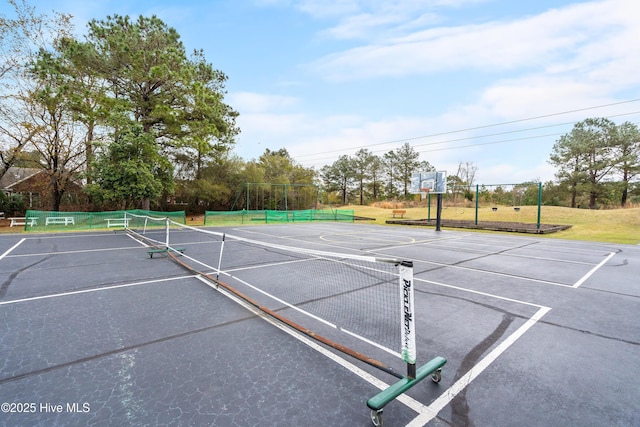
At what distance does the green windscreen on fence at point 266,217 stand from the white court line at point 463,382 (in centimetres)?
2244

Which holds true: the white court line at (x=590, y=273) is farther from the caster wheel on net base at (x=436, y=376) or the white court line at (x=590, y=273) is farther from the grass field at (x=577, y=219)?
the grass field at (x=577, y=219)

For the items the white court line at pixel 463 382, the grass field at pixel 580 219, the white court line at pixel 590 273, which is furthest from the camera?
the grass field at pixel 580 219

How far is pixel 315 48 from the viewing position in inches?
881

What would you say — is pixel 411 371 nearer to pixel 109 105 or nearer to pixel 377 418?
pixel 377 418

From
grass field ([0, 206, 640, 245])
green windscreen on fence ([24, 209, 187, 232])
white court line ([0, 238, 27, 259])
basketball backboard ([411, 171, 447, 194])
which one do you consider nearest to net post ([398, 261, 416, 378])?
white court line ([0, 238, 27, 259])

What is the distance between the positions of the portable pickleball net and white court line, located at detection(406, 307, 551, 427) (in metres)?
0.19

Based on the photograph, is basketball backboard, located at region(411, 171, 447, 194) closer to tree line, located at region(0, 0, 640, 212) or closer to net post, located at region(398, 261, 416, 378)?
tree line, located at region(0, 0, 640, 212)

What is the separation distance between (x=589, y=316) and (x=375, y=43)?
2263 cm

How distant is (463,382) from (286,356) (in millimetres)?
1823

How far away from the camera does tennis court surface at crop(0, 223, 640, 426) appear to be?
2326 mm

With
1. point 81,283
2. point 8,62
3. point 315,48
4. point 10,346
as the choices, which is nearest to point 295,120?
point 315,48

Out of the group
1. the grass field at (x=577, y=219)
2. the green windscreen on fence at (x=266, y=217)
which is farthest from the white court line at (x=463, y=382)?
the green windscreen on fence at (x=266, y=217)

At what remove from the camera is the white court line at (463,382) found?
228cm

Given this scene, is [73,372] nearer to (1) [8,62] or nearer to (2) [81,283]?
(2) [81,283]
